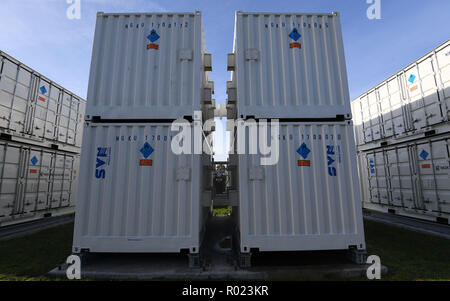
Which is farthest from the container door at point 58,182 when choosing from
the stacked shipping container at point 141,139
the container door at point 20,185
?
the stacked shipping container at point 141,139

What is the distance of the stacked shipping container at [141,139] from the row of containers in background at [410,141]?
7.50 metres

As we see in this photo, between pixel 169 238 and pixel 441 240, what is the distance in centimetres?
653

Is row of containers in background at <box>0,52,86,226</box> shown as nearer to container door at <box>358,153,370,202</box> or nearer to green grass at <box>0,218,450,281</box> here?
green grass at <box>0,218,450,281</box>

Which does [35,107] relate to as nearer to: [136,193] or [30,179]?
[30,179]

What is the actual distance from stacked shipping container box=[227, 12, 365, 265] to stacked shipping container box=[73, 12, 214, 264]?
0.98 m

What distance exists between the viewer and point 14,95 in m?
6.64

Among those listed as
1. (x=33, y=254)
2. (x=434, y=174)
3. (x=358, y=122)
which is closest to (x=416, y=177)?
(x=434, y=174)

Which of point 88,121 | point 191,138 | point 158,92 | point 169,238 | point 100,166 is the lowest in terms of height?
point 169,238

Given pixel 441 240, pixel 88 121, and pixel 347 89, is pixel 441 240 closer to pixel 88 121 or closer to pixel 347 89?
pixel 347 89

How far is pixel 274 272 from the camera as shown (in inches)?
125

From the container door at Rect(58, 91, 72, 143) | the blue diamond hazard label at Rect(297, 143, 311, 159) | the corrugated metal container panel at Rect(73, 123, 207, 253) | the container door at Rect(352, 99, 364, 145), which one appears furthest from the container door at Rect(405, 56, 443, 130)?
the container door at Rect(58, 91, 72, 143)
